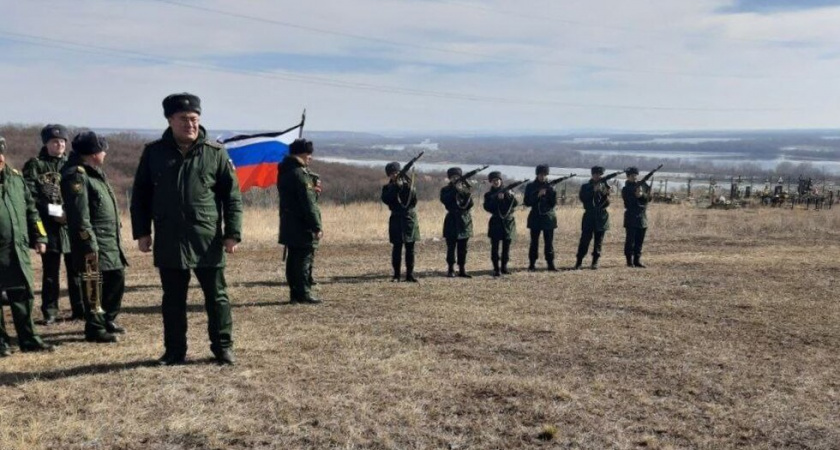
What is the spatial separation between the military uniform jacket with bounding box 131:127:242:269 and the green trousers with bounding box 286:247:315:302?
3.33 m

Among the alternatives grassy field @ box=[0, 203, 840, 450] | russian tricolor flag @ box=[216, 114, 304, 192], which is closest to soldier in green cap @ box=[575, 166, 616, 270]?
grassy field @ box=[0, 203, 840, 450]

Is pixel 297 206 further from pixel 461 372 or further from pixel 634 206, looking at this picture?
pixel 634 206

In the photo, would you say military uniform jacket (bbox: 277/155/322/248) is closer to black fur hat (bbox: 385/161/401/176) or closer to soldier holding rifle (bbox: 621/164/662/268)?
black fur hat (bbox: 385/161/401/176)

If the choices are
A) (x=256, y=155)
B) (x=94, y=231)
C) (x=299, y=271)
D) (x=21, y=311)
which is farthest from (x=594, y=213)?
(x=21, y=311)

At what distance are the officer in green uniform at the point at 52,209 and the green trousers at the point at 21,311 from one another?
1.27 m

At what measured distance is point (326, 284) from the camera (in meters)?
11.2

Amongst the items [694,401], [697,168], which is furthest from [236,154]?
[697,168]

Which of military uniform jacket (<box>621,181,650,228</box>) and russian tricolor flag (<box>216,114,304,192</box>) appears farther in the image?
military uniform jacket (<box>621,181,650,228</box>)

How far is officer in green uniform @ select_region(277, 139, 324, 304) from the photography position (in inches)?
351

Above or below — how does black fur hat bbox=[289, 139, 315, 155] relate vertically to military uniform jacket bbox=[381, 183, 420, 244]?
above

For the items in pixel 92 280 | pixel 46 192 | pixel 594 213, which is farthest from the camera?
pixel 594 213

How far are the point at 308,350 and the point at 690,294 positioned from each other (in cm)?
612

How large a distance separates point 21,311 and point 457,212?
7149 millimetres

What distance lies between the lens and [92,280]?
22.1ft
